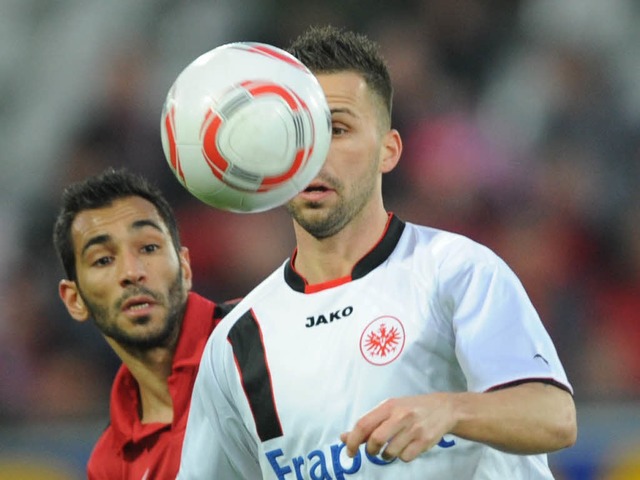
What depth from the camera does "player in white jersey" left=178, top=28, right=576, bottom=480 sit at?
9.92ft

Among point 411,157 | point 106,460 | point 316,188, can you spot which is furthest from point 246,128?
point 411,157

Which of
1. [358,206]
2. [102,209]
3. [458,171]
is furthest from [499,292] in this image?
[458,171]

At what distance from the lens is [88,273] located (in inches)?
185

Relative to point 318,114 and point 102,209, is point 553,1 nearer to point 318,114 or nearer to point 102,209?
point 102,209

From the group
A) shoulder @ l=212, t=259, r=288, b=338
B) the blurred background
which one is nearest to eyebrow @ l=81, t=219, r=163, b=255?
shoulder @ l=212, t=259, r=288, b=338

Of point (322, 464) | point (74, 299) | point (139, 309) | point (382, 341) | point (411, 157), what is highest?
point (411, 157)

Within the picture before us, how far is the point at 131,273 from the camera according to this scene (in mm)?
4512

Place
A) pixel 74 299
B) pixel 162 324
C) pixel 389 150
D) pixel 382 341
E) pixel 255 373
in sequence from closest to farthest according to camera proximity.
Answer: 1. pixel 382 341
2. pixel 255 373
3. pixel 389 150
4. pixel 162 324
5. pixel 74 299

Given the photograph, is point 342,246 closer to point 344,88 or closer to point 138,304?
point 344,88

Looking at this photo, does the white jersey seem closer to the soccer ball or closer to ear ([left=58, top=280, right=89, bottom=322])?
the soccer ball

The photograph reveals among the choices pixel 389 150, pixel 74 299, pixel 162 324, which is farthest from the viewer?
pixel 74 299

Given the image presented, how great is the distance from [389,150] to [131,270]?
4.41ft

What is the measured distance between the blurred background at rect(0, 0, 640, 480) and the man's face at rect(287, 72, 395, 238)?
10.7 feet

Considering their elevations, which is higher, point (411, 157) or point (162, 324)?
point (411, 157)
